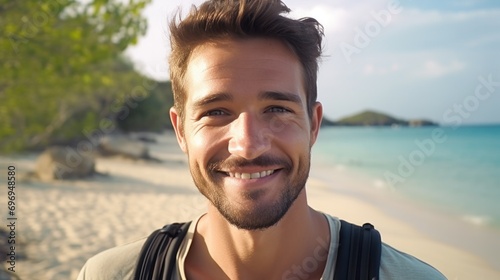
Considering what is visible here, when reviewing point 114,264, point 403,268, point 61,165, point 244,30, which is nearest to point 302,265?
point 403,268

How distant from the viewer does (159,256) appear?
205 centimetres

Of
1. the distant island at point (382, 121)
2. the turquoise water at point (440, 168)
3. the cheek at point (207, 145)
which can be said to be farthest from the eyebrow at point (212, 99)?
the distant island at point (382, 121)

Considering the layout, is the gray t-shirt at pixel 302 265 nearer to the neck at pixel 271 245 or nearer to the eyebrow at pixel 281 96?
the neck at pixel 271 245

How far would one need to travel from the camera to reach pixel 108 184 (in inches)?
593

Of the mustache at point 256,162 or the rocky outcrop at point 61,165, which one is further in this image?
the rocky outcrop at point 61,165

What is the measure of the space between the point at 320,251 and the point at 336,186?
1714 centimetres

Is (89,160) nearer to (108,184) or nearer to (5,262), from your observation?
(108,184)

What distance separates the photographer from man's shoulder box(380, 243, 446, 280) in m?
1.83

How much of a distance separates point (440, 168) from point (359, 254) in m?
28.6

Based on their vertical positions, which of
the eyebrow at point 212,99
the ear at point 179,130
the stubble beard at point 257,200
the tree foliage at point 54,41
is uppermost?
the tree foliage at point 54,41

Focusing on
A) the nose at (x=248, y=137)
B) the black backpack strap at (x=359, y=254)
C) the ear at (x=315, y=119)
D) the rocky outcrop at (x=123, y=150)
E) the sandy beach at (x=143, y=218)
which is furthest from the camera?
the rocky outcrop at (x=123, y=150)

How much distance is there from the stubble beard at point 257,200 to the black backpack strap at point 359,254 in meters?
0.26

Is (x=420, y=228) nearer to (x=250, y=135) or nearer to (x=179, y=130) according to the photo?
(x=179, y=130)

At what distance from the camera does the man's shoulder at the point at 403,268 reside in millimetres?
1828
